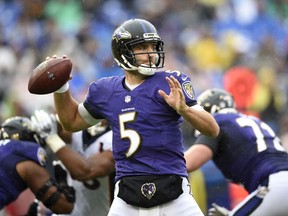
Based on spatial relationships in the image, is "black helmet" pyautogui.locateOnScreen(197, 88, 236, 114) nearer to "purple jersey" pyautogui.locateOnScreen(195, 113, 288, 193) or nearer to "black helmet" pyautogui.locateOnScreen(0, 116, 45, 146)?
"purple jersey" pyautogui.locateOnScreen(195, 113, 288, 193)

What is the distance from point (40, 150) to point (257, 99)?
23.3 ft

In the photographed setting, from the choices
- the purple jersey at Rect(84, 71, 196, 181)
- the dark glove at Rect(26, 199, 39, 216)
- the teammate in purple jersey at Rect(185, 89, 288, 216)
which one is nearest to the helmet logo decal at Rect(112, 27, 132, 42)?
the purple jersey at Rect(84, 71, 196, 181)


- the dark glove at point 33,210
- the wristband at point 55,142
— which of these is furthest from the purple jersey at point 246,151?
the dark glove at point 33,210

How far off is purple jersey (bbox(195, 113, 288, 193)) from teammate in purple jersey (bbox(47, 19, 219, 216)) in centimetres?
129

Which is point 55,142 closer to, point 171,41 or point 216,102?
point 216,102

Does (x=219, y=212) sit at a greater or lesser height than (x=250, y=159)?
lesser

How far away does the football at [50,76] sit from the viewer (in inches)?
201

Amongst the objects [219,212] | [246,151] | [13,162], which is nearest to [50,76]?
[13,162]

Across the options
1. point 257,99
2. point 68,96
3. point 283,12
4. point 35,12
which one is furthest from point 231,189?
point 283,12

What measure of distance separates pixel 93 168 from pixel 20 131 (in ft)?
2.08

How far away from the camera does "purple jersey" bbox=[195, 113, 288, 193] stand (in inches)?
239

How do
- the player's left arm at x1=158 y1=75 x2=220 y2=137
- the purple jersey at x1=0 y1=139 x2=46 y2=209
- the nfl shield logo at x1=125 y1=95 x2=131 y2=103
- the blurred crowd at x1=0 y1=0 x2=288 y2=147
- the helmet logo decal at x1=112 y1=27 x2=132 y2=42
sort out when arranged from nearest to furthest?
the player's left arm at x1=158 y1=75 x2=220 y2=137 < the nfl shield logo at x1=125 y1=95 x2=131 y2=103 < the helmet logo decal at x1=112 y1=27 x2=132 y2=42 < the purple jersey at x1=0 y1=139 x2=46 y2=209 < the blurred crowd at x1=0 y1=0 x2=288 y2=147

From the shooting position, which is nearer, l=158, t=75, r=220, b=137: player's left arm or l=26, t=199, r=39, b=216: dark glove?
l=158, t=75, r=220, b=137: player's left arm

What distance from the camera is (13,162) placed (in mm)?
6043
